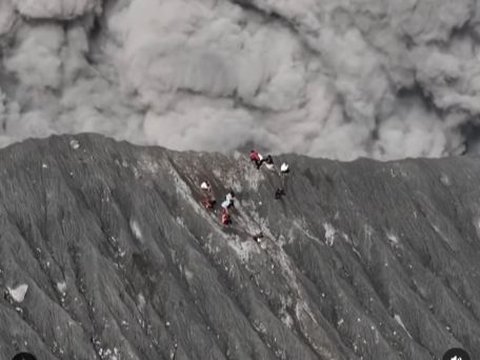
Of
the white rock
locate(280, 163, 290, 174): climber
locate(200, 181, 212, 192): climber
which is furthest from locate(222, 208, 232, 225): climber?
the white rock

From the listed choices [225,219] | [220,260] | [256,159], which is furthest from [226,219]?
[256,159]

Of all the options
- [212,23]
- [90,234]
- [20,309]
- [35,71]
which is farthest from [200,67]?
[20,309]

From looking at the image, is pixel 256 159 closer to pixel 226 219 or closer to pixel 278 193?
pixel 278 193

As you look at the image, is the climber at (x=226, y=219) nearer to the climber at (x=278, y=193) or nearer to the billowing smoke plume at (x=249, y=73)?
the climber at (x=278, y=193)

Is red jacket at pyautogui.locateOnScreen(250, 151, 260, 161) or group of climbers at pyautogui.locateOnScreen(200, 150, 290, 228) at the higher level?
red jacket at pyautogui.locateOnScreen(250, 151, 260, 161)

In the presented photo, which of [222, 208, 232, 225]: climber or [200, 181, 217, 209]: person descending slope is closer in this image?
[222, 208, 232, 225]: climber

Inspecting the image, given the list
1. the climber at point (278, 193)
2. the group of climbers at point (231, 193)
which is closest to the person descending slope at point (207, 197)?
the group of climbers at point (231, 193)

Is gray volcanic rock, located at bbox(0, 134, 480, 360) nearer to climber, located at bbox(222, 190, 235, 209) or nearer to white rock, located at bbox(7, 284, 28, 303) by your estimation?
white rock, located at bbox(7, 284, 28, 303)
